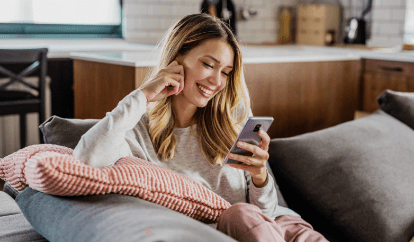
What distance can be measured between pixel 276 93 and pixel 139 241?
1615 mm

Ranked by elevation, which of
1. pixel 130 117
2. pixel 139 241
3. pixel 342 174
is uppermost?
pixel 130 117

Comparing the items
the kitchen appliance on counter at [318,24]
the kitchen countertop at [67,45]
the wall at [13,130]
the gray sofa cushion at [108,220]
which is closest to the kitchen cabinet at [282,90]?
the gray sofa cushion at [108,220]

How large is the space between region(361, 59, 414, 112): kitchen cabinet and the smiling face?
1898 mm

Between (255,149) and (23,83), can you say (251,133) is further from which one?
(23,83)

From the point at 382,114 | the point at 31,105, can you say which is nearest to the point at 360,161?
the point at 382,114

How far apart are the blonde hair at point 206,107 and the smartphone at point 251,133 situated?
187 mm

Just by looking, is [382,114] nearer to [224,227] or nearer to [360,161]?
[360,161]

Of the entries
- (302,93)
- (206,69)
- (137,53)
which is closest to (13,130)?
(137,53)

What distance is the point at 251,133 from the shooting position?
1.16 m

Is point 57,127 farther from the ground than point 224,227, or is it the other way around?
point 57,127

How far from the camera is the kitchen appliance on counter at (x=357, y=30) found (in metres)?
3.99

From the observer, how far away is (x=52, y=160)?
918mm

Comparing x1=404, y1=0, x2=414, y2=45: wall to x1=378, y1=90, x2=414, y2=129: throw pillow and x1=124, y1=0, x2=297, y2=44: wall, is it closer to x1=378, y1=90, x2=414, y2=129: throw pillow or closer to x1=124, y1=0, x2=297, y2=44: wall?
x1=124, y1=0, x2=297, y2=44: wall

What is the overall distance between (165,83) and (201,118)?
10.3 inches
